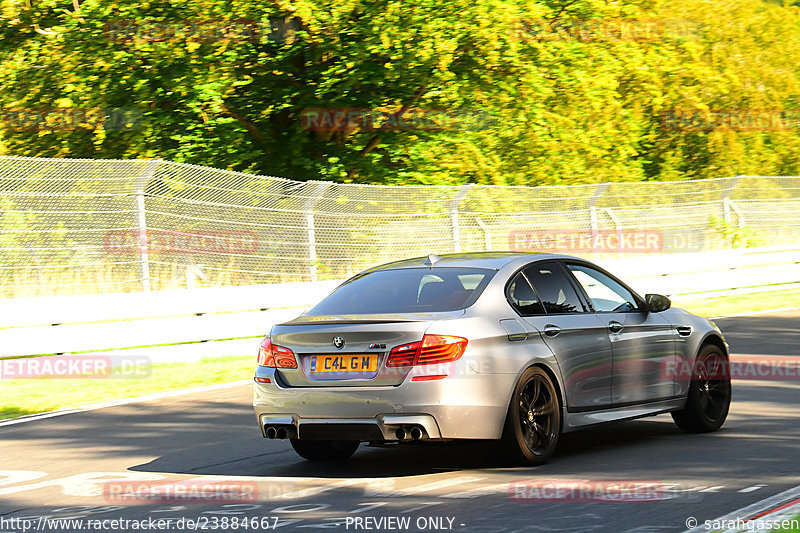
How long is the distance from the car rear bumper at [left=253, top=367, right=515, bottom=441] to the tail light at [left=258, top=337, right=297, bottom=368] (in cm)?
19

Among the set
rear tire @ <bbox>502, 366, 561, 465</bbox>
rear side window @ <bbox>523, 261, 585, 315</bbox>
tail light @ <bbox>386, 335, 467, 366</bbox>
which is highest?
rear side window @ <bbox>523, 261, 585, 315</bbox>

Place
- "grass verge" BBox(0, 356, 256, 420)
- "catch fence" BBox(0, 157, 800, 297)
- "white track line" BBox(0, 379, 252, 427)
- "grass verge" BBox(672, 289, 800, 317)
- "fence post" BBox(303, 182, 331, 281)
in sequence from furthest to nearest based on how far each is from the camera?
"grass verge" BBox(672, 289, 800, 317) → "fence post" BBox(303, 182, 331, 281) → "catch fence" BBox(0, 157, 800, 297) → "grass verge" BBox(0, 356, 256, 420) → "white track line" BBox(0, 379, 252, 427)

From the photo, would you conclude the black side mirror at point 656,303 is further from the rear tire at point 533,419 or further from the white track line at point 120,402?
the white track line at point 120,402

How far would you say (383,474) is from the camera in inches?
312

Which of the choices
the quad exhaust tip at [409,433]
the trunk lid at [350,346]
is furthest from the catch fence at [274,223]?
the quad exhaust tip at [409,433]

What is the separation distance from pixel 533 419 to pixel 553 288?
1152 millimetres

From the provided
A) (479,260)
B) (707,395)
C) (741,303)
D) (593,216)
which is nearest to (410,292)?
(479,260)

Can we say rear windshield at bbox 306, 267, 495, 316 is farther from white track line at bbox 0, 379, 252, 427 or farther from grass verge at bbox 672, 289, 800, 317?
grass verge at bbox 672, 289, 800, 317

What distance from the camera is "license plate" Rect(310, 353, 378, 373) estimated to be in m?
7.53

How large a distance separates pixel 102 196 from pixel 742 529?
1244cm

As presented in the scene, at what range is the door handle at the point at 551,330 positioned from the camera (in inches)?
320

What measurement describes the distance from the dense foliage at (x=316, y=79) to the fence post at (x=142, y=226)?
24.7ft

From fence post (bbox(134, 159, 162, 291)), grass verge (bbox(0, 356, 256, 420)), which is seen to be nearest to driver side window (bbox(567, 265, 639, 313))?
grass verge (bbox(0, 356, 256, 420))

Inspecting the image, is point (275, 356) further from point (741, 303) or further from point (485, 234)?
point (741, 303)
